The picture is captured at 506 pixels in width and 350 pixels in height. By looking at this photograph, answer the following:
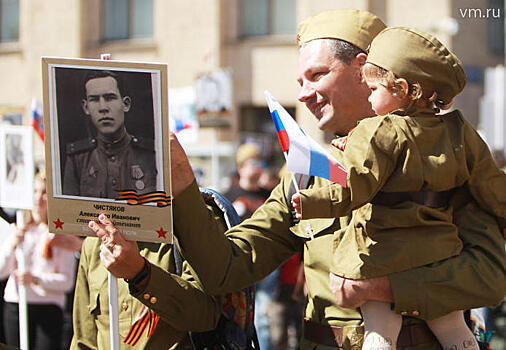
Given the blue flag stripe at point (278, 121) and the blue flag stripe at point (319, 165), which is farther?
the blue flag stripe at point (278, 121)

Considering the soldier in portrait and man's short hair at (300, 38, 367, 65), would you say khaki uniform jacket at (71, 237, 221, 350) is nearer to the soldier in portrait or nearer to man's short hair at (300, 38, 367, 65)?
the soldier in portrait

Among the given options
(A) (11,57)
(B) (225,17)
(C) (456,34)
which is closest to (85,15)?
(A) (11,57)

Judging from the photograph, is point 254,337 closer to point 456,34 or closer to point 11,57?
point 456,34

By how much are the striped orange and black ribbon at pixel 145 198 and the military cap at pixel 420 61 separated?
2.43 feet

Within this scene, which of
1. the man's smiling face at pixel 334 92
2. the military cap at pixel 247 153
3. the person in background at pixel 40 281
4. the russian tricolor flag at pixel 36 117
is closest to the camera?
the man's smiling face at pixel 334 92

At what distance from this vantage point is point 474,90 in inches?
741

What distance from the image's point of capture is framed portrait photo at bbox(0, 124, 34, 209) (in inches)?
179

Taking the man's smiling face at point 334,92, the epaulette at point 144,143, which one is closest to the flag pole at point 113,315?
the epaulette at point 144,143

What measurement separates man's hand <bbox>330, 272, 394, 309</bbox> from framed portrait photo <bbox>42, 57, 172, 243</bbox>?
0.55 meters

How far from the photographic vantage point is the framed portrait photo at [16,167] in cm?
456

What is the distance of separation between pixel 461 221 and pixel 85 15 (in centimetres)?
1949

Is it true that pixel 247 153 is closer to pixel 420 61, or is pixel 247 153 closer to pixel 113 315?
pixel 113 315

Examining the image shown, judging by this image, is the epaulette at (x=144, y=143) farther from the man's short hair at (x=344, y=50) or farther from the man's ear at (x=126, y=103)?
the man's short hair at (x=344, y=50)

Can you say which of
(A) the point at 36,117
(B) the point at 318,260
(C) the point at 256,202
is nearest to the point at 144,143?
Answer: (B) the point at 318,260
